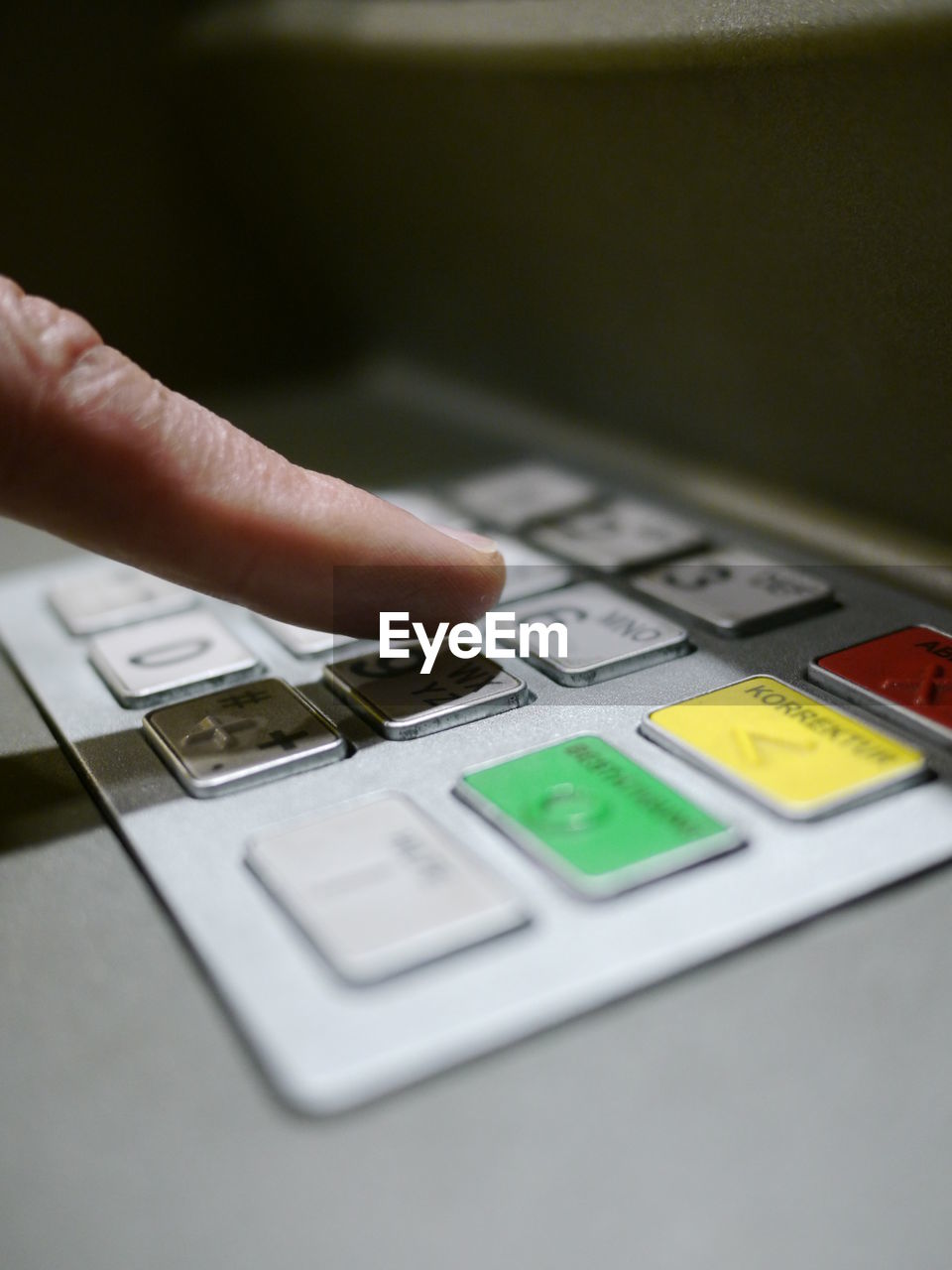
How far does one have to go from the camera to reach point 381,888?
32cm

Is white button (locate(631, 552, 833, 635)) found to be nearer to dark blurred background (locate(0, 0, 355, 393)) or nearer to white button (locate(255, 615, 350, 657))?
white button (locate(255, 615, 350, 657))

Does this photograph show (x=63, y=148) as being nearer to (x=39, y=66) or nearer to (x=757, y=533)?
(x=39, y=66)

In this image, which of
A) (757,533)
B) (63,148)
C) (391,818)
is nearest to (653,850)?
(391,818)

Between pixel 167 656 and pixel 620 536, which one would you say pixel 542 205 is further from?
pixel 167 656

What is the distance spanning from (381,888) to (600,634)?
185 mm

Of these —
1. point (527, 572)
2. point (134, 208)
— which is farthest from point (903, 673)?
point (134, 208)

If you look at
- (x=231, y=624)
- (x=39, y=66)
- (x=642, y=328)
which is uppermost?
(x=39, y=66)

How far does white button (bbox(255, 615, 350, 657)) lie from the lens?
48 centimetres

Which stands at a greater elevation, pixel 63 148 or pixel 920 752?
pixel 63 148

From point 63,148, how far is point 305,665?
58cm

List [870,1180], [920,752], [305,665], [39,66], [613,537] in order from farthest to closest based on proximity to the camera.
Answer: [39,66] → [613,537] → [305,665] → [920,752] → [870,1180]

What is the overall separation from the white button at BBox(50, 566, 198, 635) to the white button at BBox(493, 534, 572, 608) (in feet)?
0.48

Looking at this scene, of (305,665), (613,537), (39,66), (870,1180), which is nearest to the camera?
(870,1180)

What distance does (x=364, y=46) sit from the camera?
0.67 meters
